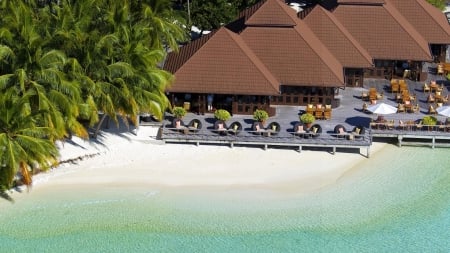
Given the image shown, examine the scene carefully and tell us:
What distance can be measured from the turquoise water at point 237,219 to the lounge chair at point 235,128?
17.1 ft

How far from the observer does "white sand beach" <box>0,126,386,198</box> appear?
32375mm

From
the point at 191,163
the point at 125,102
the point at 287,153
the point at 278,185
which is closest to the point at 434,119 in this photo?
the point at 287,153

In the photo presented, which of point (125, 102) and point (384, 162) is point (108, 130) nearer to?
point (125, 102)

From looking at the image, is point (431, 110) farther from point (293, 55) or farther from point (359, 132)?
point (293, 55)

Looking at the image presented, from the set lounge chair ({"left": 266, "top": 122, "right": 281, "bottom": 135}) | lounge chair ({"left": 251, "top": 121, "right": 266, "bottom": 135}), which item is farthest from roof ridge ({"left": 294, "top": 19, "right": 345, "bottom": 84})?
lounge chair ({"left": 251, "top": 121, "right": 266, "bottom": 135})

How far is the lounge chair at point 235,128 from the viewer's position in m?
36.4

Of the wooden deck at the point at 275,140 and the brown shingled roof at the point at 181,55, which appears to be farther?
the brown shingled roof at the point at 181,55

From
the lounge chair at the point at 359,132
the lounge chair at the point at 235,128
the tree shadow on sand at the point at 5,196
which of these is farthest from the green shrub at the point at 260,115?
the tree shadow on sand at the point at 5,196

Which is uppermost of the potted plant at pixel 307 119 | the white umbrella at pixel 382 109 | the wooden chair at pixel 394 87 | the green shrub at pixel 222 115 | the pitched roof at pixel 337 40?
the pitched roof at pixel 337 40

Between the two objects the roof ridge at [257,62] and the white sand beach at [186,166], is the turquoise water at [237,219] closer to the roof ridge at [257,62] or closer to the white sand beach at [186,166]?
the white sand beach at [186,166]

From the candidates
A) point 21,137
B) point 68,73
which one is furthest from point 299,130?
point 21,137

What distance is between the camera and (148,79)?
33469 mm

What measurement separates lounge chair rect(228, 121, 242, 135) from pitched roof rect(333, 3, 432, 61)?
13.3 m

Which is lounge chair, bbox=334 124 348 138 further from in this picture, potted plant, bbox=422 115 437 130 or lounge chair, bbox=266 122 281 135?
potted plant, bbox=422 115 437 130
